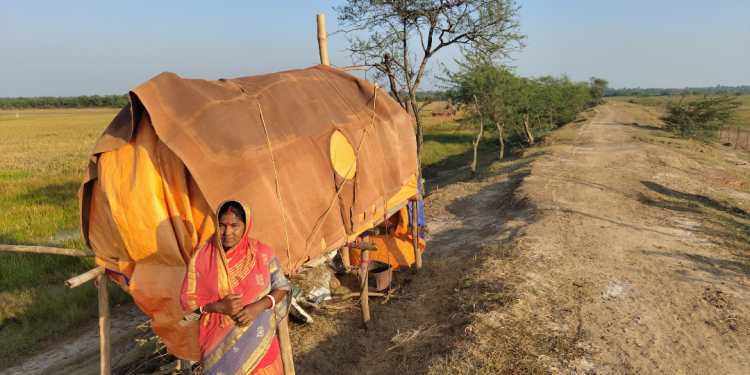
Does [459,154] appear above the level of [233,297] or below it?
below

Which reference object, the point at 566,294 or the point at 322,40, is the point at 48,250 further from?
the point at 566,294

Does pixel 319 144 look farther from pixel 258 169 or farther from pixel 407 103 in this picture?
pixel 407 103

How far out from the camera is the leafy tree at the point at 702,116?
18.3m

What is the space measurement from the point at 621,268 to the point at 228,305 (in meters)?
5.24

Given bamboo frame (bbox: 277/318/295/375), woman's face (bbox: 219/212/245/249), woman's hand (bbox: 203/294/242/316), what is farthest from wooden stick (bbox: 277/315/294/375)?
woman's face (bbox: 219/212/245/249)

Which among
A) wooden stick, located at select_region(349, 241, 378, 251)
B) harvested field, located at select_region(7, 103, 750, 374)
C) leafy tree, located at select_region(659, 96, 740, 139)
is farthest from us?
leafy tree, located at select_region(659, 96, 740, 139)

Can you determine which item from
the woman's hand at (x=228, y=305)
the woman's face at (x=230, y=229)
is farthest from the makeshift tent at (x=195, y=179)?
the woman's hand at (x=228, y=305)

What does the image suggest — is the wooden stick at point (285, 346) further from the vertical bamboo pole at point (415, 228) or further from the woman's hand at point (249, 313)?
the vertical bamboo pole at point (415, 228)

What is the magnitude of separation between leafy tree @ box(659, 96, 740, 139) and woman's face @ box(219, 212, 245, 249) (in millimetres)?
Result: 22277

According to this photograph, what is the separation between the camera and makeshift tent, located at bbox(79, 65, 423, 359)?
2852 millimetres

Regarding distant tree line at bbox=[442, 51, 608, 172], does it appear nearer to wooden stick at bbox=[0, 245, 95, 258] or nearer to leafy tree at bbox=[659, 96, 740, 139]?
leafy tree at bbox=[659, 96, 740, 139]

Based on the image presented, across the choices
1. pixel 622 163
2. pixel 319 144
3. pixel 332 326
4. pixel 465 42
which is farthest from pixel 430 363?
pixel 622 163

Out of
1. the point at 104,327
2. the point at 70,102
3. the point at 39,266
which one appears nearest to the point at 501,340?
the point at 104,327

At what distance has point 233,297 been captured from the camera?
2.37 metres
